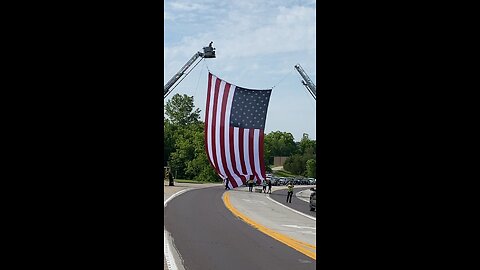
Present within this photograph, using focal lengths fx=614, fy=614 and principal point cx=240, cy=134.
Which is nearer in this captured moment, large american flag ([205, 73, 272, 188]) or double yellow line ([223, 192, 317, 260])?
large american flag ([205, 73, 272, 188])

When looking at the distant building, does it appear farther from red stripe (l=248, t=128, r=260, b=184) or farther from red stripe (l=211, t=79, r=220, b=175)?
red stripe (l=248, t=128, r=260, b=184)

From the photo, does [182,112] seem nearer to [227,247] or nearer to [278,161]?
[278,161]

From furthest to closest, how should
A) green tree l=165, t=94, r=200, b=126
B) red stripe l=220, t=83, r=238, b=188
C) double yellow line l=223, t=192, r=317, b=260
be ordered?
1. green tree l=165, t=94, r=200, b=126
2. double yellow line l=223, t=192, r=317, b=260
3. red stripe l=220, t=83, r=238, b=188

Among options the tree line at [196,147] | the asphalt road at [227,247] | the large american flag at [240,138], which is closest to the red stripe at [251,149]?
the large american flag at [240,138]

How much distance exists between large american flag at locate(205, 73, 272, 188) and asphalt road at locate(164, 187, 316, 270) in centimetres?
389

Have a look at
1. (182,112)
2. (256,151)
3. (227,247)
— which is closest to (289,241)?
(227,247)

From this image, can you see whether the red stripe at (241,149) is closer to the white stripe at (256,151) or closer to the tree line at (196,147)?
the white stripe at (256,151)

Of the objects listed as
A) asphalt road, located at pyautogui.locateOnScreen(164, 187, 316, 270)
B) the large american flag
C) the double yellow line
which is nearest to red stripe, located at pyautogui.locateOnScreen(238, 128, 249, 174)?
the large american flag

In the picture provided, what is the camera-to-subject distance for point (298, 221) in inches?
703

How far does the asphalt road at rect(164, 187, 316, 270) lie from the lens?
9130 mm

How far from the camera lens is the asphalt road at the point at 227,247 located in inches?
359
